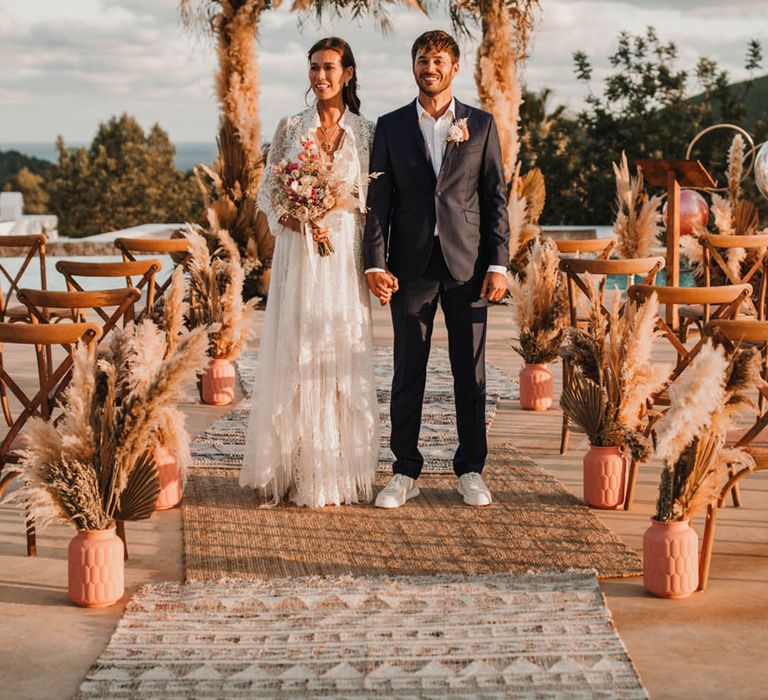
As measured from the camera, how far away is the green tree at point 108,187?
40.2 meters

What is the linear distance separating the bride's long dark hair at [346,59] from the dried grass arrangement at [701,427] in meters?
2.04

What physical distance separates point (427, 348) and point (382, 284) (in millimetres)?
373

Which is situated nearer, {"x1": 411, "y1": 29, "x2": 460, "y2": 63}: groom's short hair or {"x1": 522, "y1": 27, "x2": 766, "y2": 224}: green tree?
{"x1": 411, "y1": 29, "x2": 460, "y2": 63}: groom's short hair

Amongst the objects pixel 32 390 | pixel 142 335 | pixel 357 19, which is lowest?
pixel 32 390

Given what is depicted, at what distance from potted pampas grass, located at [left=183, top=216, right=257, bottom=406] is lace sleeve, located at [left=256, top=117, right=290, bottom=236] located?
5.81ft

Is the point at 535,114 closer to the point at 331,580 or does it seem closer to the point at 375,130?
the point at 375,130

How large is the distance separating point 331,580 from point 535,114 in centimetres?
1490

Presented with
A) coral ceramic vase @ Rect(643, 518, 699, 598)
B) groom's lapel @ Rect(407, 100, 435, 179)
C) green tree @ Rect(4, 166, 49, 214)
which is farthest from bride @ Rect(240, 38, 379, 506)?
green tree @ Rect(4, 166, 49, 214)

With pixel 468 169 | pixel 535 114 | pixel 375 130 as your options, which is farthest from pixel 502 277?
pixel 535 114

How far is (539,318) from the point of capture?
22.4 feet

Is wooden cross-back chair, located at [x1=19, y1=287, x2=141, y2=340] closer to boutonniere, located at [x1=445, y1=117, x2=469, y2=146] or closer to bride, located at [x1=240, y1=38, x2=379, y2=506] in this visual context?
bride, located at [x1=240, y1=38, x2=379, y2=506]

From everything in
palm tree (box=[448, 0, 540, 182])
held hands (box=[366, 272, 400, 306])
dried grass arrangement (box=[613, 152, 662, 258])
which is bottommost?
held hands (box=[366, 272, 400, 306])

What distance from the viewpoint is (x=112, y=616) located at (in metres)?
3.96

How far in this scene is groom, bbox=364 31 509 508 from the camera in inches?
195
